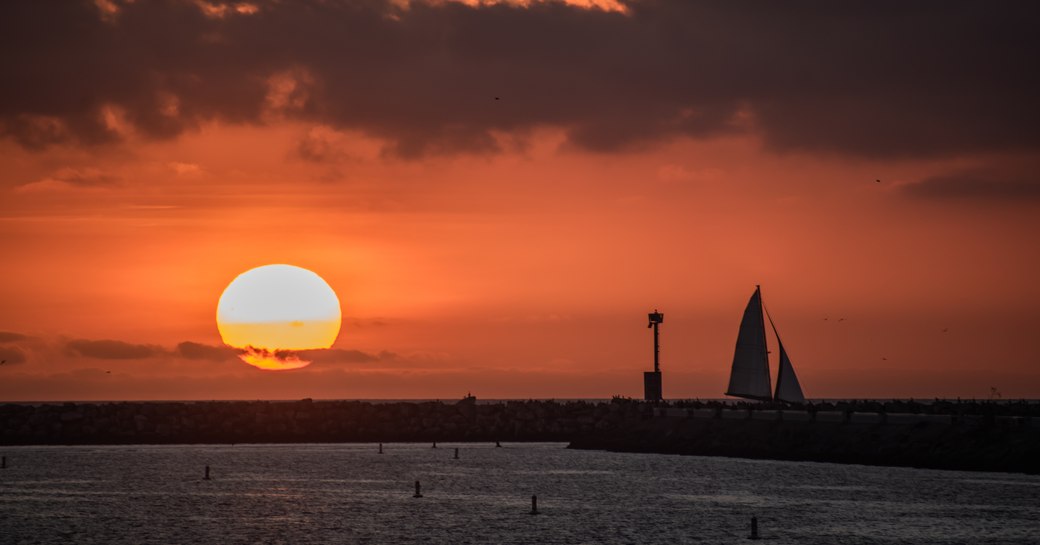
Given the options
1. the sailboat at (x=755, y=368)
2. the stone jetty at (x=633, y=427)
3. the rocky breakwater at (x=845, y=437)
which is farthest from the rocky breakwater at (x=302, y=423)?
the rocky breakwater at (x=845, y=437)

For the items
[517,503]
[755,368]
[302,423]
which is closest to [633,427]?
[755,368]

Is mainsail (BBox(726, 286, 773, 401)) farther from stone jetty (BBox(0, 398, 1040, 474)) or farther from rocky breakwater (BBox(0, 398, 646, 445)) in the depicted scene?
rocky breakwater (BBox(0, 398, 646, 445))

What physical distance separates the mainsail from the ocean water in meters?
Answer: 12.6

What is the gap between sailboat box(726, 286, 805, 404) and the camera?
11925 centimetres

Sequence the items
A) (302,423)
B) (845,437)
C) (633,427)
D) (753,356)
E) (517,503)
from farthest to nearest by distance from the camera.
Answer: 1. (302,423)
2. (753,356)
3. (633,427)
4. (845,437)
5. (517,503)

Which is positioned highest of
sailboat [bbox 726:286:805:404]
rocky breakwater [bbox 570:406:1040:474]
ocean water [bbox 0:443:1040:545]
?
sailboat [bbox 726:286:805:404]

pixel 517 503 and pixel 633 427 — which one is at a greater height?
pixel 633 427

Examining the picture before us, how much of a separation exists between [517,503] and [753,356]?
51309 mm

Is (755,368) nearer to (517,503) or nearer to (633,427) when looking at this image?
(633,427)

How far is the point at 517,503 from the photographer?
239 feet

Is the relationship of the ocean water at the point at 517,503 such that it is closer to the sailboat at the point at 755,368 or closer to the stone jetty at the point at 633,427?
the stone jetty at the point at 633,427

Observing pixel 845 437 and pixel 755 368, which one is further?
pixel 755 368

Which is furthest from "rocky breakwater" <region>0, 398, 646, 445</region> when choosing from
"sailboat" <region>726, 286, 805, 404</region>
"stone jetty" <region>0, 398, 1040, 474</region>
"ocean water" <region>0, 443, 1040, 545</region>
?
"ocean water" <region>0, 443, 1040, 545</region>

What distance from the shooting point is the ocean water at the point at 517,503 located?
5800 centimetres
